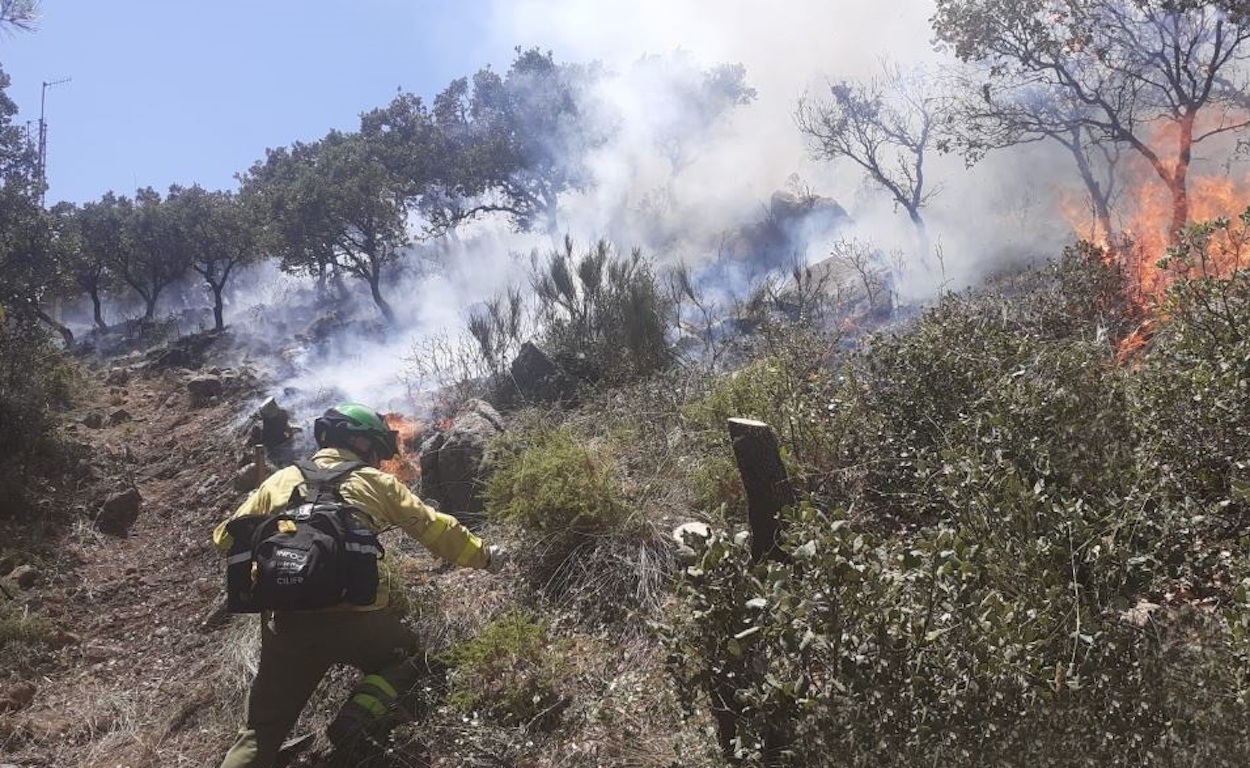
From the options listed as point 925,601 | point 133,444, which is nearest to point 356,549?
point 925,601

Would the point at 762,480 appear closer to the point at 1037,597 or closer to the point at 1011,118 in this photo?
the point at 1037,597

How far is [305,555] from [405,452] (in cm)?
543

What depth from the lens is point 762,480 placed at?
330cm

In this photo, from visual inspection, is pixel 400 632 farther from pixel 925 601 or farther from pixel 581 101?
pixel 581 101

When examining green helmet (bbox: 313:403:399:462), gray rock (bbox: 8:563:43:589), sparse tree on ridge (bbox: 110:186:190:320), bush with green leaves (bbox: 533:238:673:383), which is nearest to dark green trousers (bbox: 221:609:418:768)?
green helmet (bbox: 313:403:399:462)

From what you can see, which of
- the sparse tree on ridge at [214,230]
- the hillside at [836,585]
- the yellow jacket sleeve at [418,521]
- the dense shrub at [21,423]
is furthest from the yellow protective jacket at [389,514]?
the sparse tree on ridge at [214,230]

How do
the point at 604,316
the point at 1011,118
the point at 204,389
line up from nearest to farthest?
the point at 604,316 → the point at 204,389 → the point at 1011,118

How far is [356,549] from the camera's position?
3.43 metres

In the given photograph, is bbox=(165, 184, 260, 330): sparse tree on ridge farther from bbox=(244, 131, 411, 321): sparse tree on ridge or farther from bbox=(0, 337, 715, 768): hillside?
bbox=(0, 337, 715, 768): hillside

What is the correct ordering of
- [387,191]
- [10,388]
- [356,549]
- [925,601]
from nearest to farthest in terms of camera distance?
[925,601] → [356,549] → [10,388] → [387,191]

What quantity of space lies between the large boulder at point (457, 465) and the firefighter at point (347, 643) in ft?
6.87

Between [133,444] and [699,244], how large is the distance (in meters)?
17.6

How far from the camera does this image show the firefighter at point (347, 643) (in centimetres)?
339

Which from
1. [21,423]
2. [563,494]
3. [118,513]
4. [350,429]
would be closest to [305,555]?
[350,429]
